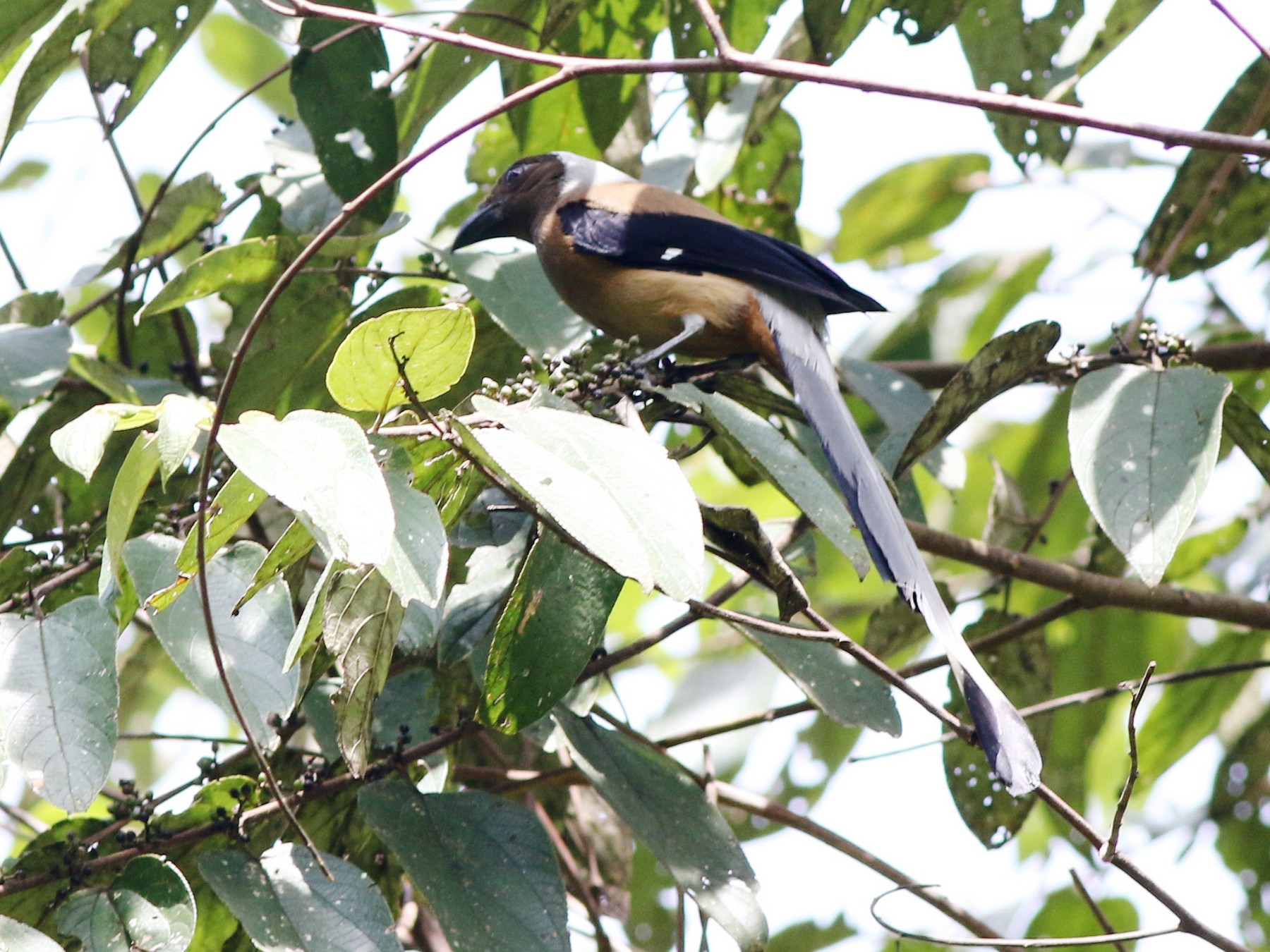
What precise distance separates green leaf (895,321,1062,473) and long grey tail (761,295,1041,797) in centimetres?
13

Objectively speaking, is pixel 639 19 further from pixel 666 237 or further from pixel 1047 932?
pixel 1047 932

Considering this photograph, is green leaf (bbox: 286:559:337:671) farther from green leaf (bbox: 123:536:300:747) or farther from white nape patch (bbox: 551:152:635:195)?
white nape patch (bbox: 551:152:635:195)

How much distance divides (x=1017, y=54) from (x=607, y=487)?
2135 millimetres

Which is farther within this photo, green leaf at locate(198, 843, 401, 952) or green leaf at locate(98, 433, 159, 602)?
green leaf at locate(198, 843, 401, 952)

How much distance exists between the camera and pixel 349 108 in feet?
8.88

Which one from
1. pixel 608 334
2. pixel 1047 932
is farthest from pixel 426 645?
pixel 1047 932

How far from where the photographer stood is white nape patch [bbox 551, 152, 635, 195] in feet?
11.5

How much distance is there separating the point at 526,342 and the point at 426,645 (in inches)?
25.2

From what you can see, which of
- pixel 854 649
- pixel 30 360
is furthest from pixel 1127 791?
pixel 30 360

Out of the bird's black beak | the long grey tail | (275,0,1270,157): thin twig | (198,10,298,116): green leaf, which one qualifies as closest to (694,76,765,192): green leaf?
the long grey tail

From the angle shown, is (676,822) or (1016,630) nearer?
(676,822)

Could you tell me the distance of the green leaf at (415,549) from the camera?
4.47 ft

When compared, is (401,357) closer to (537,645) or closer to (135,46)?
(537,645)

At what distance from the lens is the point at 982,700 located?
5.92ft
